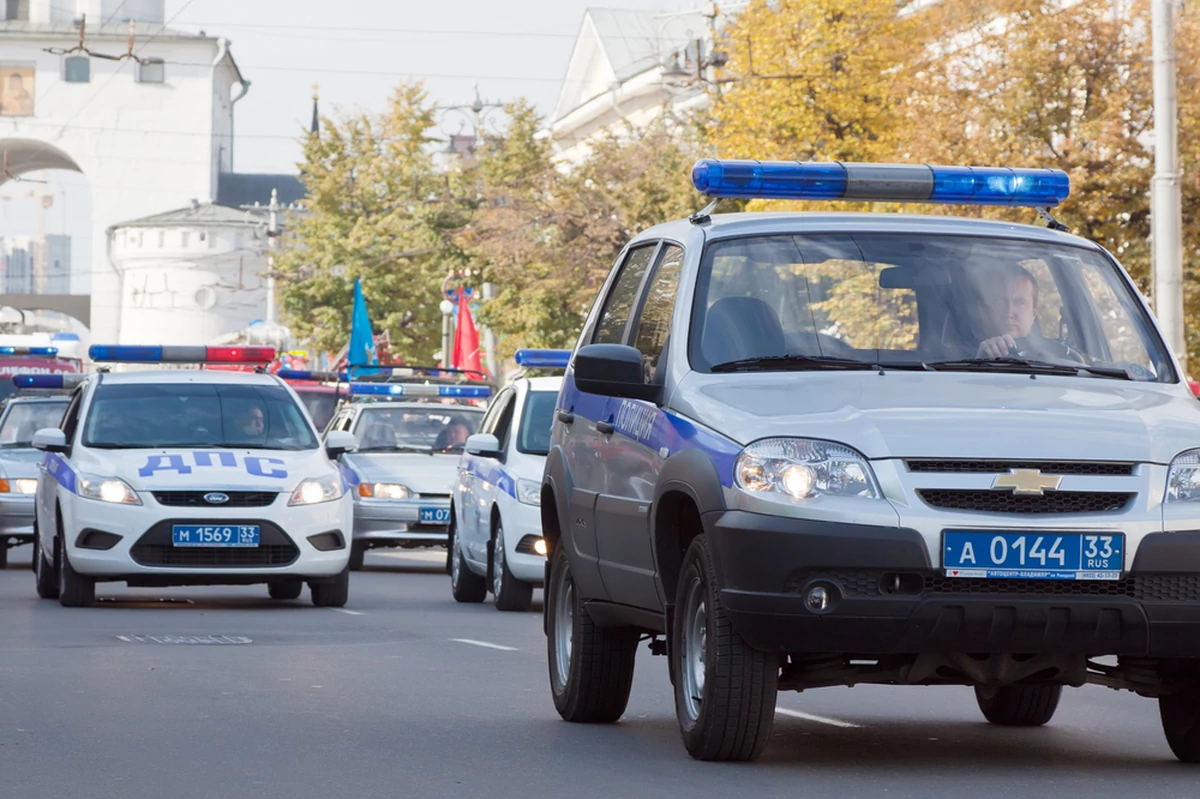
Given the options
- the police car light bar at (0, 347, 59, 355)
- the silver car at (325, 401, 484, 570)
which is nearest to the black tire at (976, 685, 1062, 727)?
the silver car at (325, 401, 484, 570)

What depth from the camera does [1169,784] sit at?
26.2 feet

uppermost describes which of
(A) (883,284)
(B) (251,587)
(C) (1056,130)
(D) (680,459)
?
(C) (1056,130)

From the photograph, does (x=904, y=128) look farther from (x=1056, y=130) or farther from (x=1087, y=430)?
(x=1087, y=430)

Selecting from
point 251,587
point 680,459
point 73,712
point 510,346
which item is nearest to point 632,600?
point 680,459

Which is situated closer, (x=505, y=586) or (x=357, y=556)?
(x=505, y=586)

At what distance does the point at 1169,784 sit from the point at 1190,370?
23.3 meters

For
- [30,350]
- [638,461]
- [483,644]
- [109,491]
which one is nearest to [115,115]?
[30,350]

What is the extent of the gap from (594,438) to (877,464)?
6.85 feet

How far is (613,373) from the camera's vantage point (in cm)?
852

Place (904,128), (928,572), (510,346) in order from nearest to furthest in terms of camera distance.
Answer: (928,572), (904,128), (510,346)

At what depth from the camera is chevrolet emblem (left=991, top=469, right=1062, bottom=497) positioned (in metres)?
7.59

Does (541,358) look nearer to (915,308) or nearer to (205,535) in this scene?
(205,535)

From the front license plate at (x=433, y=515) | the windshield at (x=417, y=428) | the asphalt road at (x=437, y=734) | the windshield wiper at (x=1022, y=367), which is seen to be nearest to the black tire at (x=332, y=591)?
the asphalt road at (x=437, y=734)

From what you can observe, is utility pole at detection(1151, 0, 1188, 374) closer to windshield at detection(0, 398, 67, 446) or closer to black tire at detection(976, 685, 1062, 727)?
windshield at detection(0, 398, 67, 446)
